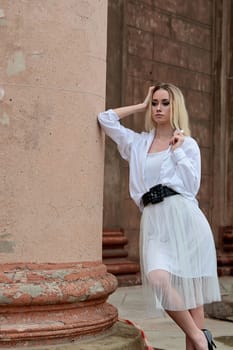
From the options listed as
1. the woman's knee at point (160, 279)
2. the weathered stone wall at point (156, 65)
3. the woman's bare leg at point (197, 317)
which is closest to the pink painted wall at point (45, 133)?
the woman's knee at point (160, 279)

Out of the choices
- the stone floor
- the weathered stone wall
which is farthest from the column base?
the weathered stone wall

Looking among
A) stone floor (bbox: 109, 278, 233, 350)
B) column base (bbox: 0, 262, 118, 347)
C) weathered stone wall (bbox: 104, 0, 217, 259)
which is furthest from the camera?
weathered stone wall (bbox: 104, 0, 217, 259)

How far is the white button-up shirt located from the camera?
4.06 metres

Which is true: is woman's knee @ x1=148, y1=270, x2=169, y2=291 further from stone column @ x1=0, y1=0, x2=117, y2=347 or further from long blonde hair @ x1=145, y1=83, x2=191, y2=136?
long blonde hair @ x1=145, y1=83, x2=191, y2=136

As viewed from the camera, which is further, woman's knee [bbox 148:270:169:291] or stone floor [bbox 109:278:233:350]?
stone floor [bbox 109:278:233:350]

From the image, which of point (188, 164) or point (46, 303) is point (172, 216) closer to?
point (188, 164)

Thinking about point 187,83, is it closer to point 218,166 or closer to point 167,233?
point 218,166

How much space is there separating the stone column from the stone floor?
6.43 ft

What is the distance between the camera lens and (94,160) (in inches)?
151

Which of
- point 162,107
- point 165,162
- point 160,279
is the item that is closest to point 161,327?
point 160,279

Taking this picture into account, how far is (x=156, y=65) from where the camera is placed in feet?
33.1

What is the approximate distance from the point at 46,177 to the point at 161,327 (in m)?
3.19

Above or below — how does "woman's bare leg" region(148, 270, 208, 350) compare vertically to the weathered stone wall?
below

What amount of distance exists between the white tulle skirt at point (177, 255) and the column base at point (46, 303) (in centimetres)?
46
